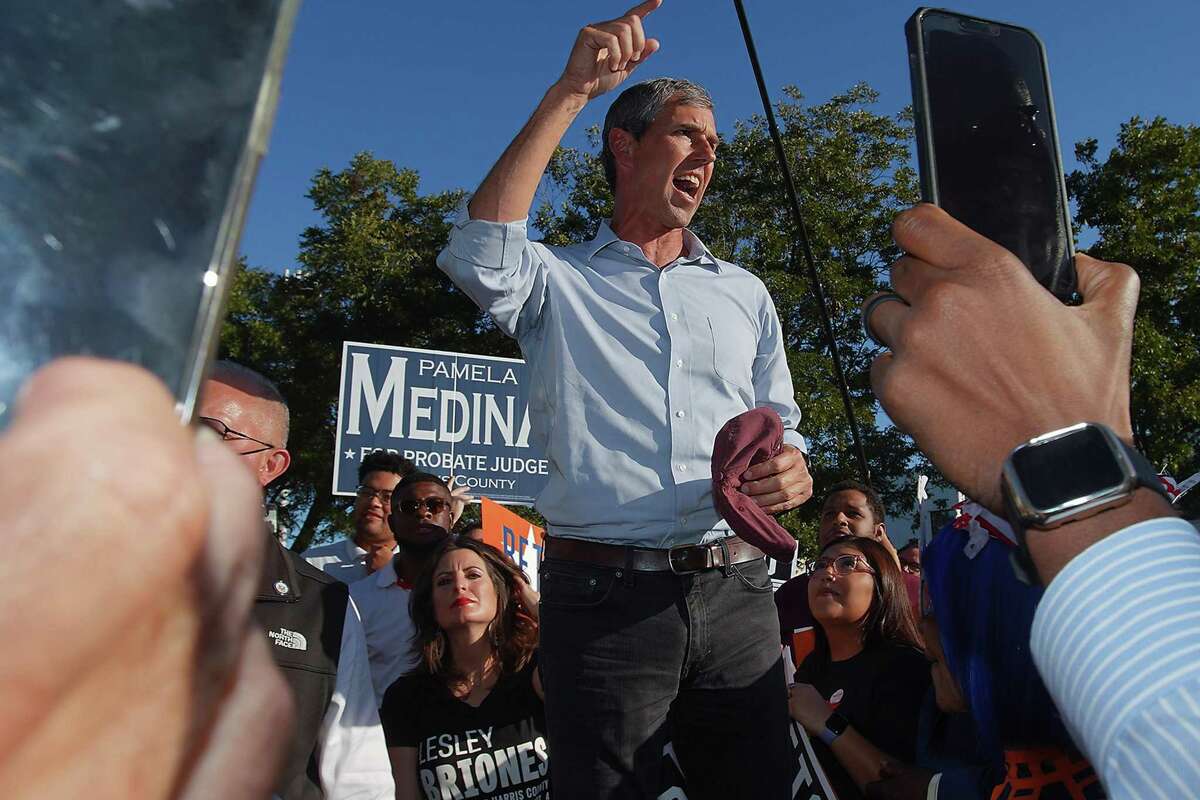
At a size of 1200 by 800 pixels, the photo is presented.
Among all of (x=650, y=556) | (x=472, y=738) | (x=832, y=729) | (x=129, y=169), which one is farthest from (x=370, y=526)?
(x=129, y=169)

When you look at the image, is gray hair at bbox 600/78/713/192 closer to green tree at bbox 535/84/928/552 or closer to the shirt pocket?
the shirt pocket

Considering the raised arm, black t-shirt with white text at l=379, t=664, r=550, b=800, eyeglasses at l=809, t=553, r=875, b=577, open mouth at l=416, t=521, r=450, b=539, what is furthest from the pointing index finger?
A: open mouth at l=416, t=521, r=450, b=539

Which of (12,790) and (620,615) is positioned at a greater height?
(620,615)

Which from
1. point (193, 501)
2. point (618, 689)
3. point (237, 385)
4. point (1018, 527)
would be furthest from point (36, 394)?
point (237, 385)

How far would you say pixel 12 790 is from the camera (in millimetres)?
263

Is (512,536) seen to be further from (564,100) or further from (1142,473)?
(1142,473)

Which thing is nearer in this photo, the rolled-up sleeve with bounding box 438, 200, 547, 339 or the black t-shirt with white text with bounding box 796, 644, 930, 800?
the rolled-up sleeve with bounding box 438, 200, 547, 339

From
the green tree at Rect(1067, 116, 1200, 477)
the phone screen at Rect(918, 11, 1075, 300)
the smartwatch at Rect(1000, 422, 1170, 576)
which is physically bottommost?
the smartwatch at Rect(1000, 422, 1170, 576)

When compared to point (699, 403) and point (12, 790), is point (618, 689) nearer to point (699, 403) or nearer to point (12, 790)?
point (699, 403)

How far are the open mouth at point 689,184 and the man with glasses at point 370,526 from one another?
150 inches

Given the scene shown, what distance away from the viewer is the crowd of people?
0.96 feet

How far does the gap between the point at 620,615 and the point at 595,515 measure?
0.23m

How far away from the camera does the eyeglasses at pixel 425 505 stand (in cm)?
523

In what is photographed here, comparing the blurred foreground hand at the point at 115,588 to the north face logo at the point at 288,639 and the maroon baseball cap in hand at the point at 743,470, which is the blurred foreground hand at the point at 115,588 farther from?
the north face logo at the point at 288,639
